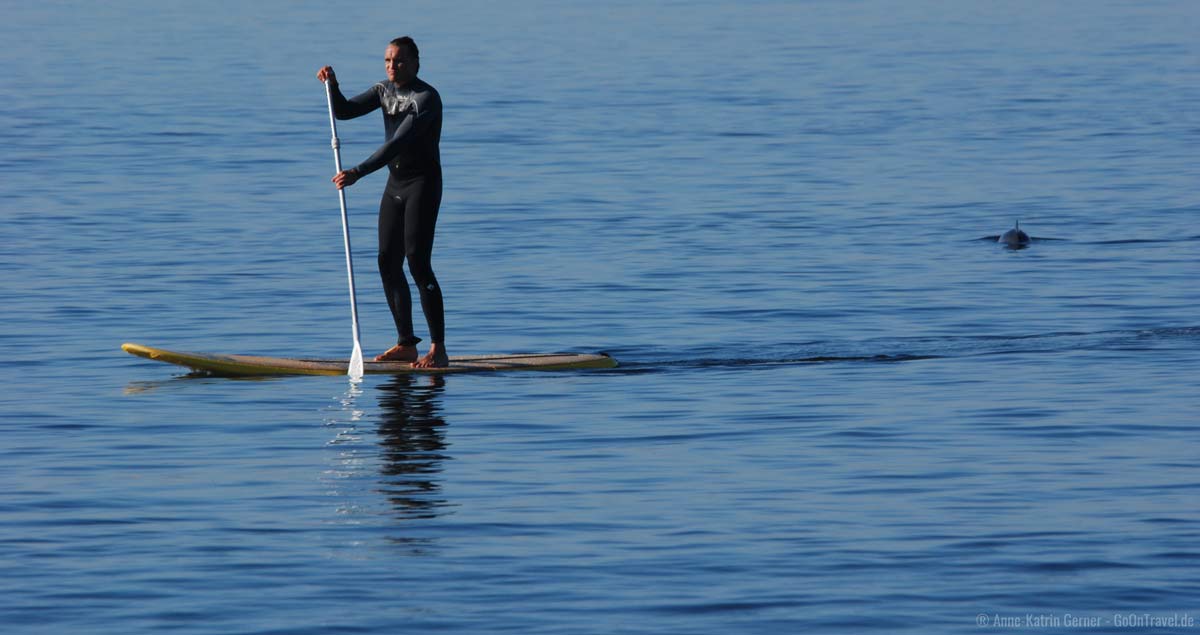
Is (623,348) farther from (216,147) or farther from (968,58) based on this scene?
(968,58)

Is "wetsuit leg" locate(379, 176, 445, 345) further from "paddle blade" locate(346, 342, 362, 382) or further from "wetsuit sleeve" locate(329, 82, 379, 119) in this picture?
"wetsuit sleeve" locate(329, 82, 379, 119)

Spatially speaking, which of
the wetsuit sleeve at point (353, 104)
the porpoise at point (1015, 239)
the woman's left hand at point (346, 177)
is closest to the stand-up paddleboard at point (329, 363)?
the woman's left hand at point (346, 177)

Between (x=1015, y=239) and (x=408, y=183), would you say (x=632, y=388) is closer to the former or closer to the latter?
(x=408, y=183)

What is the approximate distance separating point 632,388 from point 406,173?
210 centimetres

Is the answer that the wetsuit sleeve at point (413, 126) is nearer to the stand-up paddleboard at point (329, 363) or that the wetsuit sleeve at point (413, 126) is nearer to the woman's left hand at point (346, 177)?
the woman's left hand at point (346, 177)

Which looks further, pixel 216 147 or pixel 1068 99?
pixel 1068 99

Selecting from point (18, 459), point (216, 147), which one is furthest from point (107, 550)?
point (216, 147)

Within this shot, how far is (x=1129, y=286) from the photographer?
60.6ft

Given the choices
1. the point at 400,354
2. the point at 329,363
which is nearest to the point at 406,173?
the point at 400,354

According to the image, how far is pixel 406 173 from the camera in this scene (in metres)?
14.0

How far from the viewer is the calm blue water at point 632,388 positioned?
30.3 feet

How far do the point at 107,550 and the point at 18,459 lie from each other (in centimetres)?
227

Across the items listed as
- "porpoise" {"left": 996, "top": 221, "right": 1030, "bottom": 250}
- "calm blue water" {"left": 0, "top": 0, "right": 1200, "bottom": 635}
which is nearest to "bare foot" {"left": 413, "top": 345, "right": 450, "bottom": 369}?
"calm blue water" {"left": 0, "top": 0, "right": 1200, "bottom": 635}

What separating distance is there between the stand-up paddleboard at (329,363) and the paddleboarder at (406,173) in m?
0.30
